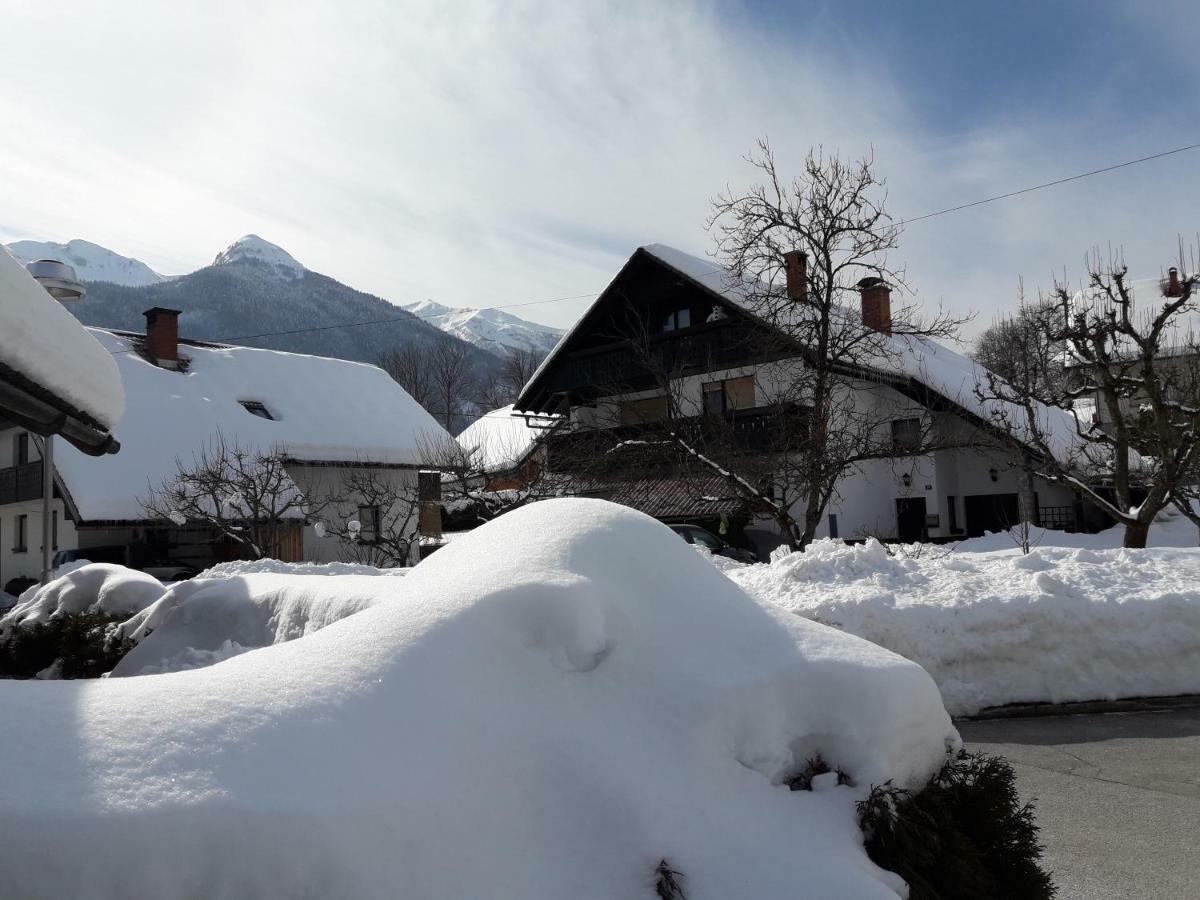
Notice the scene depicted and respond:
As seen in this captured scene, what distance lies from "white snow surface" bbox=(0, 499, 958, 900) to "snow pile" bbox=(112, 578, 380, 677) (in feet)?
5.97

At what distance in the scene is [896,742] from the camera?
11.2ft

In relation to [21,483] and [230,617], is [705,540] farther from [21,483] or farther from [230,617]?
[21,483]

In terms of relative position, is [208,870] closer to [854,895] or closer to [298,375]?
[854,895]

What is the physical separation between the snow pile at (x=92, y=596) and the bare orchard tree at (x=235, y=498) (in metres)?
9.74

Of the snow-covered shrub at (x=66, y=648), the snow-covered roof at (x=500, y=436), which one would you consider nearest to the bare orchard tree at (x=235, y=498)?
the snow-covered shrub at (x=66, y=648)

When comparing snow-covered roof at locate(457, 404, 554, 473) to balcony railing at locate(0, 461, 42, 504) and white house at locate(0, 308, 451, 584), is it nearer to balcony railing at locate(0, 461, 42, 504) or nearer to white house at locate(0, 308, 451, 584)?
white house at locate(0, 308, 451, 584)

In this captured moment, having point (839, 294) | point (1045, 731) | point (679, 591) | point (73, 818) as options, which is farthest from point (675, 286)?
point (73, 818)

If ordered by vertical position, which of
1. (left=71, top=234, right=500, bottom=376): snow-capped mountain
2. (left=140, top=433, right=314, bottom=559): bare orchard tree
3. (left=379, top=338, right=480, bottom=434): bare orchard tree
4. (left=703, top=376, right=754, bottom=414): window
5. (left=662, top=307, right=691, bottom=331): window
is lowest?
(left=140, top=433, right=314, bottom=559): bare orchard tree

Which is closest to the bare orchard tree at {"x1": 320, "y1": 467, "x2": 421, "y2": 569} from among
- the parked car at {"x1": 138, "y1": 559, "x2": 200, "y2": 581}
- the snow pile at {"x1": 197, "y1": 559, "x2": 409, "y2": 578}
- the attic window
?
the attic window

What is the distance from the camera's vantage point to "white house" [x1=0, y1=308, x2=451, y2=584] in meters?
27.3

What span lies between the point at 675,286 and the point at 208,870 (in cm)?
2753

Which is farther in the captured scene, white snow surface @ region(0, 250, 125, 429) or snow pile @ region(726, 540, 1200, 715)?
snow pile @ region(726, 540, 1200, 715)

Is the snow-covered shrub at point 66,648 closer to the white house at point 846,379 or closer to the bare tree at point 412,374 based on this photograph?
the white house at point 846,379

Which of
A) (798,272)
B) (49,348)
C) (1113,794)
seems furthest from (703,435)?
(49,348)
